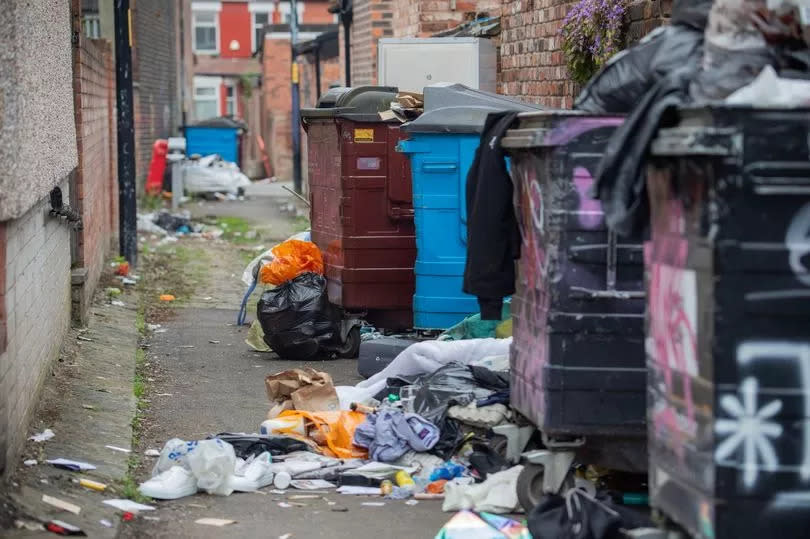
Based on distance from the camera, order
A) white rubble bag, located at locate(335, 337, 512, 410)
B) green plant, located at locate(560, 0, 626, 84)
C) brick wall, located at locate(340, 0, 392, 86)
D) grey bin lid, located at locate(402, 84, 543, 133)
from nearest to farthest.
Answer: white rubble bag, located at locate(335, 337, 512, 410), green plant, located at locate(560, 0, 626, 84), grey bin lid, located at locate(402, 84, 543, 133), brick wall, located at locate(340, 0, 392, 86)

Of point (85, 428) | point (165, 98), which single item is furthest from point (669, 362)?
point (165, 98)

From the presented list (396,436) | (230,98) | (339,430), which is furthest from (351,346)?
(230,98)

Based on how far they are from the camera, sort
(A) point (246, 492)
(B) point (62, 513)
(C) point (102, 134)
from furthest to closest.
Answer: (C) point (102, 134) → (A) point (246, 492) → (B) point (62, 513)

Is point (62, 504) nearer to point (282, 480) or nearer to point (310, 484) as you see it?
point (282, 480)

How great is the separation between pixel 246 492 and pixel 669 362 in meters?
2.62

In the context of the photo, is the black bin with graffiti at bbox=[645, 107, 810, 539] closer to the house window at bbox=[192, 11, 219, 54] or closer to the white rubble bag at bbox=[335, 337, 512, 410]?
the white rubble bag at bbox=[335, 337, 512, 410]

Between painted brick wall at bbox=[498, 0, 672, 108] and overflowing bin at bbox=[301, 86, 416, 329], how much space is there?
1211 millimetres

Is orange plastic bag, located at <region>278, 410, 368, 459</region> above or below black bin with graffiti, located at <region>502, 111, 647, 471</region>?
below

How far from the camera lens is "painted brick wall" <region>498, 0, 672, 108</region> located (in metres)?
9.81

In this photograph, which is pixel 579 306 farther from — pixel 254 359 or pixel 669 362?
pixel 254 359

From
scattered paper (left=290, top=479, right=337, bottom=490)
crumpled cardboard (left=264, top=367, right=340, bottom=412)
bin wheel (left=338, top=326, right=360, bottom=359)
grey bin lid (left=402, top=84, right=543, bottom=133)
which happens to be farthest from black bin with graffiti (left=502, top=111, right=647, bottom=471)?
bin wheel (left=338, top=326, right=360, bottom=359)

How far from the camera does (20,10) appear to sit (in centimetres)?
585

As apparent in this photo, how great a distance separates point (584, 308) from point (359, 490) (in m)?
1.51

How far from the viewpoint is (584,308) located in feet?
18.1
